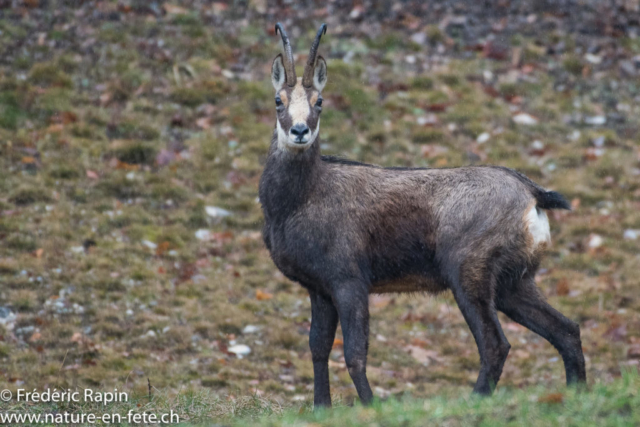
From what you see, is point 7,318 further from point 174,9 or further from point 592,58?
point 592,58

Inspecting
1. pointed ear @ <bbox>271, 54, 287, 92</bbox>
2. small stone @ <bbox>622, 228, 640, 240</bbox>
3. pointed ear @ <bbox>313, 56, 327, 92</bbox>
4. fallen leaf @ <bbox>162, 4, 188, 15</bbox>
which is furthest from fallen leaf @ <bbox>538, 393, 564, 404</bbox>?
fallen leaf @ <bbox>162, 4, 188, 15</bbox>

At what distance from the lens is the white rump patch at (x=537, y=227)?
6254 millimetres

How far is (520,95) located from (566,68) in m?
1.13

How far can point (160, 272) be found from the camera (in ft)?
31.0

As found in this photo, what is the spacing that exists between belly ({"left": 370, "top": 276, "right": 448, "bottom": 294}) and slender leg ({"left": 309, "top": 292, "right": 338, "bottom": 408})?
399 millimetres

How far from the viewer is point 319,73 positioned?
6602 mm

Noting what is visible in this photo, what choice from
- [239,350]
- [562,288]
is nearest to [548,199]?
[562,288]

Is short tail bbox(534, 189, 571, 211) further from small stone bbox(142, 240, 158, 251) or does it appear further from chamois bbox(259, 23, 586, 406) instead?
small stone bbox(142, 240, 158, 251)

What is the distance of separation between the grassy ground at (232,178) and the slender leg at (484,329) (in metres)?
1.73

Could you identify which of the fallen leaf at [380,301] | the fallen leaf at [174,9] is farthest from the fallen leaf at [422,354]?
the fallen leaf at [174,9]

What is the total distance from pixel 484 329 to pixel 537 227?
91cm

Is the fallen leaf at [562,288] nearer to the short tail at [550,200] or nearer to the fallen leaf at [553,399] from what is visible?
the short tail at [550,200]

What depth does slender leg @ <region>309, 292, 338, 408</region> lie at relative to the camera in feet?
21.4

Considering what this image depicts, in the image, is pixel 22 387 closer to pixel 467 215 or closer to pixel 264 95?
pixel 467 215
